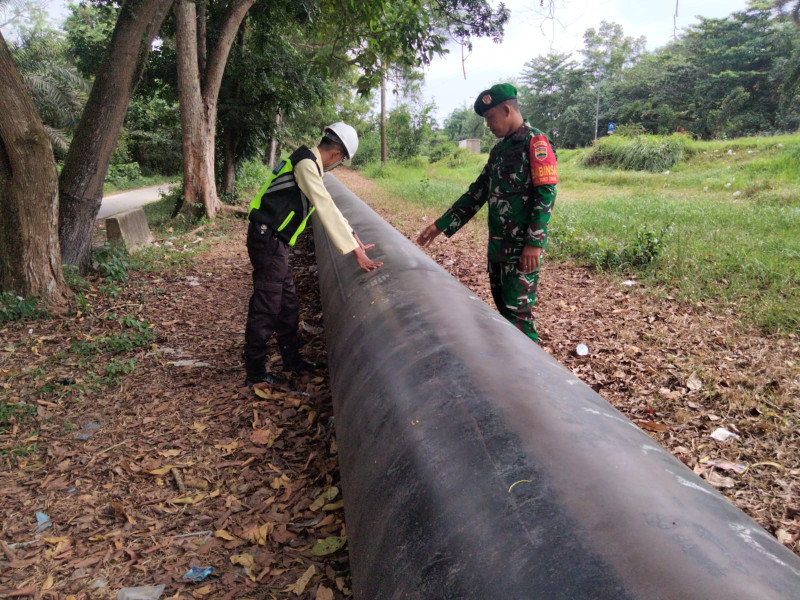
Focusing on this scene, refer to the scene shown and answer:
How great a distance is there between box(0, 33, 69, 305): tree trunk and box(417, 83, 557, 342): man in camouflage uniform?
3.67 meters

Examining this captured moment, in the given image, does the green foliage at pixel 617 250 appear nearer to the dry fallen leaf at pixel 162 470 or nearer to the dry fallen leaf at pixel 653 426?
the dry fallen leaf at pixel 653 426

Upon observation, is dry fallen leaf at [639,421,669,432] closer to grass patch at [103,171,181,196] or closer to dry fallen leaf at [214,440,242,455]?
dry fallen leaf at [214,440,242,455]

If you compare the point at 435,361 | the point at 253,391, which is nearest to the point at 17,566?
the point at 253,391

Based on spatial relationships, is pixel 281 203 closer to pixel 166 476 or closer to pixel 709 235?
pixel 166 476

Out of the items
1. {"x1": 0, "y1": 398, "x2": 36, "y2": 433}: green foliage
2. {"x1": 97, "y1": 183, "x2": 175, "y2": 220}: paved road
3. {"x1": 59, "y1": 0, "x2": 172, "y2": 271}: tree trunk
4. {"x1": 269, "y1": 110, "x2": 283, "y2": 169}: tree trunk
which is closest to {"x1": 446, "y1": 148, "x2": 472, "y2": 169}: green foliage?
{"x1": 269, "y1": 110, "x2": 283, "y2": 169}: tree trunk

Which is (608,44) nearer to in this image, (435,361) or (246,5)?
(246,5)

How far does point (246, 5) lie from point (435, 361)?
8289 millimetres

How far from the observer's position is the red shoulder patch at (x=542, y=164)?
8.96 ft

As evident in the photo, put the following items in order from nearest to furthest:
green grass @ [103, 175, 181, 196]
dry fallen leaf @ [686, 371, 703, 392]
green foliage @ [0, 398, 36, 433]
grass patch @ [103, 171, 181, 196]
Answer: green foliage @ [0, 398, 36, 433], dry fallen leaf @ [686, 371, 703, 392], green grass @ [103, 175, 181, 196], grass patch @ [103, 171, 181, 196]

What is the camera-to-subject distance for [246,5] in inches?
311

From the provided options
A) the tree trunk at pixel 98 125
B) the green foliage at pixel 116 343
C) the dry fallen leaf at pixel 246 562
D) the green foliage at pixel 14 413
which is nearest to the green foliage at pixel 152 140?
the tree trunk at pixel 98 125

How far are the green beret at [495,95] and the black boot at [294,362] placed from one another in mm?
1993

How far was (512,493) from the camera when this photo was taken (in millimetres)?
1103

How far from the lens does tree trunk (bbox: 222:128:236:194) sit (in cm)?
1090
